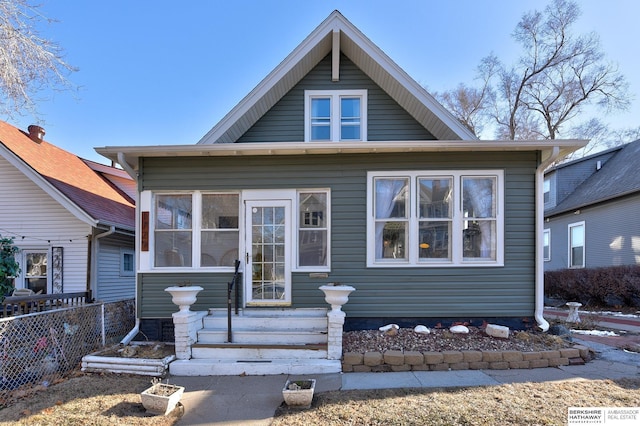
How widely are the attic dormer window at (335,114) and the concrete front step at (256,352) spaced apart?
434 cm

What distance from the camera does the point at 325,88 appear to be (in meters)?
7.65

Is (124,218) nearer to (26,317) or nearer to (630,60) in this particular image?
(26,317)

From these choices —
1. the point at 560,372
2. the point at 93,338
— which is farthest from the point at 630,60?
the point at 93,338

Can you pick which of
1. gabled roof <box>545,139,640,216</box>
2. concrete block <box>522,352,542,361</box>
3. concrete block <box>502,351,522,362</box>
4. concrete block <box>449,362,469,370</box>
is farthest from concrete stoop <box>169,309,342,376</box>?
gabled roof <box>545,139,640,216</box>

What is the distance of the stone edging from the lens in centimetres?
489

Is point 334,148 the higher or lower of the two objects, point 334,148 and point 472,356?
the higher

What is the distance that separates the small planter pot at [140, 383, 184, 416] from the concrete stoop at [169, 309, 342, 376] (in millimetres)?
1031

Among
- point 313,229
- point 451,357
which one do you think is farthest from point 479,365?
point 313,229

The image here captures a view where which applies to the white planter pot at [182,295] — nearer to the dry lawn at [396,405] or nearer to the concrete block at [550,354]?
the dry lawn at [396,405]

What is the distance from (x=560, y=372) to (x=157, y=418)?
5081mm

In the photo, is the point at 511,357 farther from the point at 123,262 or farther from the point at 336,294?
the point at 123,262

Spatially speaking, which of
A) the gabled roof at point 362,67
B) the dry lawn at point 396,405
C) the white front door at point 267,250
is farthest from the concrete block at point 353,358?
the gabled roof at point 362,67

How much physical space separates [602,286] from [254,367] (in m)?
11.6

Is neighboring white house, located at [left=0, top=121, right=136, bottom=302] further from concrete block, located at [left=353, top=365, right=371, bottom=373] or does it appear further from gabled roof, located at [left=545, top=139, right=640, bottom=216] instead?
gabled roof, located at [left=545, top=139, right=640, bottom=216]
